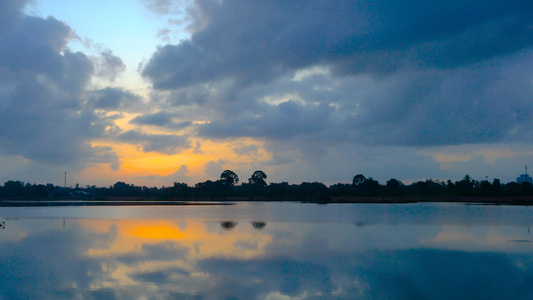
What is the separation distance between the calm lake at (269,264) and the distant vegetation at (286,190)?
74352 millimetres

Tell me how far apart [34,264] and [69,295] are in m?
7.51

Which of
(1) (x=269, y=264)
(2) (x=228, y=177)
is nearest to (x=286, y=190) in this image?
(2) (x=228, y=177)

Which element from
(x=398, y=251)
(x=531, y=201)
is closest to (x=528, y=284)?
(x=398, y=251)

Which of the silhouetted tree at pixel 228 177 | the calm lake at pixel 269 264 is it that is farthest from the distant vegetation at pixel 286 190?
the calm lake at pixel 269 264

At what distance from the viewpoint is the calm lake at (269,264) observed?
597 inches

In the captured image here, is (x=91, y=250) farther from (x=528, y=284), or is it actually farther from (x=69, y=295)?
(x=528, y=284)

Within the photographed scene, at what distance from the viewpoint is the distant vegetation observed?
348ft

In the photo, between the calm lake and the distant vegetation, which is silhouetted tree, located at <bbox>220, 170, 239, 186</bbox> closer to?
the distant vegetation

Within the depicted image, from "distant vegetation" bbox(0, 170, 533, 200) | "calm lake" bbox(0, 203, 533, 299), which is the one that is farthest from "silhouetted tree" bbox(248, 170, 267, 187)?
"calm lake" bbox(0, 203, 533, 299)

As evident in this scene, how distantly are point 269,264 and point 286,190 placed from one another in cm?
11226

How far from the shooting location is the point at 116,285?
52.5 ft

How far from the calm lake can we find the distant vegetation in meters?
74.4

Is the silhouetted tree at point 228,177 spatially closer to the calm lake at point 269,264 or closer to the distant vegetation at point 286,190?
the distant vegetation at point 286,190

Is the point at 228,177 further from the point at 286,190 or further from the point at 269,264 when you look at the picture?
the point at 269,264
